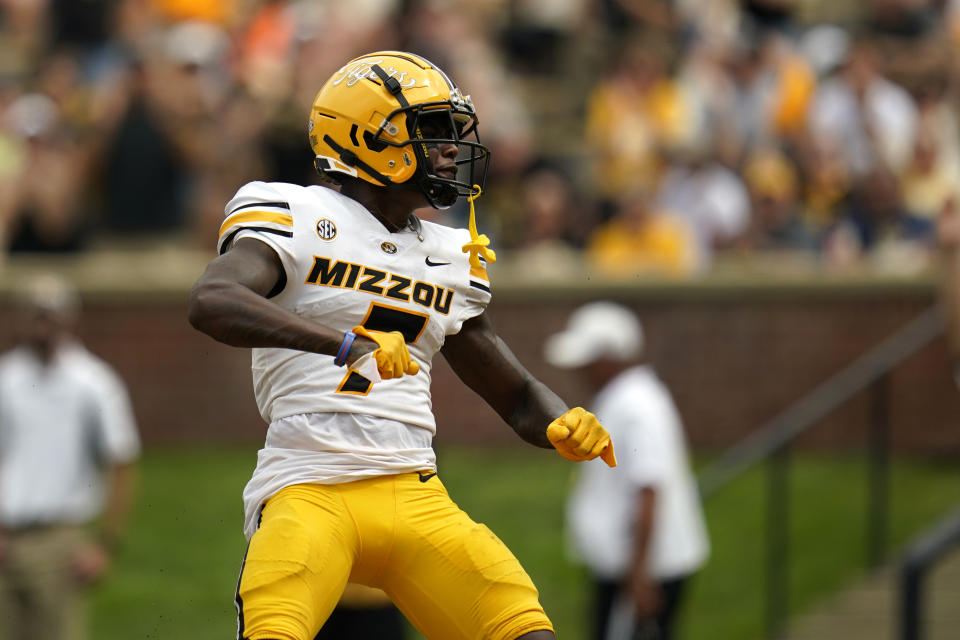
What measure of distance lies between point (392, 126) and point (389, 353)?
2.41ft

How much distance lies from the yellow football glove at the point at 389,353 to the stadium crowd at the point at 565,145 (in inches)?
304

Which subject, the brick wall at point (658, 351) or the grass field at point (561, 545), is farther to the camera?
the brick wall at point (658, 351)

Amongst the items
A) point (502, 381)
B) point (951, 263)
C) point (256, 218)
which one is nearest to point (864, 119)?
point (951, 263)

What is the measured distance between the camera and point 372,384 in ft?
14.2

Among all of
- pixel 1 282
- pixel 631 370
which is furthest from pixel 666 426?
pixel 1 282

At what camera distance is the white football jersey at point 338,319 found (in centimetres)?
419

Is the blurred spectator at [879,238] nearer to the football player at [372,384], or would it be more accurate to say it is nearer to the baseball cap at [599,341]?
the baseball cap at [599,341]

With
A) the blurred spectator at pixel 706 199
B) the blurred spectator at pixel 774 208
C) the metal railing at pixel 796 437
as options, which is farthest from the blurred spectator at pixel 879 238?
the blurred spectator at pixel 706 199

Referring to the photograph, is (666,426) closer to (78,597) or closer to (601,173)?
(78,597)

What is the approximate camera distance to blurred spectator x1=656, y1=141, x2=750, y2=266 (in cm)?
1220

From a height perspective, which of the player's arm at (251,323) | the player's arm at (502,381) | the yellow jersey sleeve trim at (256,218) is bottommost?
the player's arm at (502,381)

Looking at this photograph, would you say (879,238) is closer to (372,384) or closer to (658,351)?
(658,351)

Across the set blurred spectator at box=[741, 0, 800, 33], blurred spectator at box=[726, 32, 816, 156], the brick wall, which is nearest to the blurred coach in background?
the brick wall

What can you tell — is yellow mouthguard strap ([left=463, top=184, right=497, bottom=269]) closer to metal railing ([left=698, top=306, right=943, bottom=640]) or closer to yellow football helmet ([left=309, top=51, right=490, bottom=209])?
yellow football helmet ([left=309, top=51, right=490, bottom=209])
